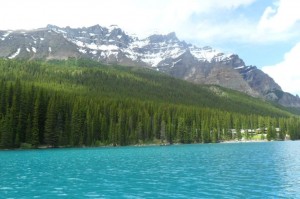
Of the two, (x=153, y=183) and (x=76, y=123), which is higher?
(x=76, y=123)

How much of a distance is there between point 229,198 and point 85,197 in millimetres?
13824

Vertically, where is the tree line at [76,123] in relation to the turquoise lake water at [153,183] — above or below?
above

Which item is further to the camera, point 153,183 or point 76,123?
point 76,123

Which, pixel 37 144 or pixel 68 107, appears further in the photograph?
pixel 68 107

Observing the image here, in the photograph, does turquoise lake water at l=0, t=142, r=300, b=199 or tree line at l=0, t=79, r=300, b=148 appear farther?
tree line at l=0, t=79, r=300, b=148

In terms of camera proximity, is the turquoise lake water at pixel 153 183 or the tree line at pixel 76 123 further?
the tree line at pixel 76 123

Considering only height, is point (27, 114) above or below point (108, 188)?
above

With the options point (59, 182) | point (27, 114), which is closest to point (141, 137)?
point (27, 114)

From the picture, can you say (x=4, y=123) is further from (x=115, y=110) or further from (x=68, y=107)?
(x=115, y=110)

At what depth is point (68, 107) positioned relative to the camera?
512 ft

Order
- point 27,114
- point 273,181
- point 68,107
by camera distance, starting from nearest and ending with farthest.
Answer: point 273,181 < point 27,114 < point 68,107

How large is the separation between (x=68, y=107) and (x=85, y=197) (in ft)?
406

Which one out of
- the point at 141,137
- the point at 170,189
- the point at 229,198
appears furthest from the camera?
the point at 141,137

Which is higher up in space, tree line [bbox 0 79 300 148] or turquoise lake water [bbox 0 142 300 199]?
tree line [bbox 0 79 300 148]
